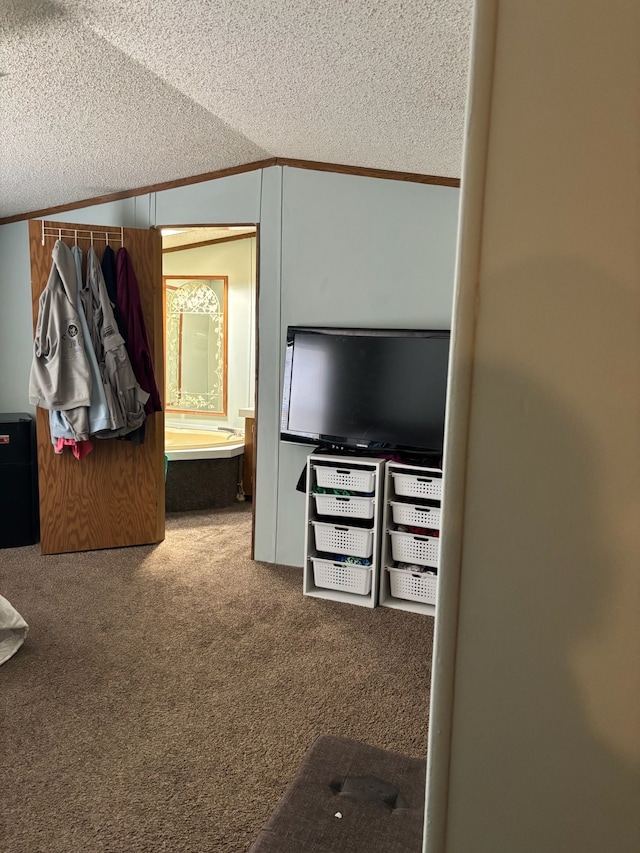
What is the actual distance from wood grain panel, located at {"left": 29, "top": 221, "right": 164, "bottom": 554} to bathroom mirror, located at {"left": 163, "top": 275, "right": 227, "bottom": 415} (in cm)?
208

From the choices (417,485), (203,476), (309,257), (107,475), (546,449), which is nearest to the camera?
(546,449)

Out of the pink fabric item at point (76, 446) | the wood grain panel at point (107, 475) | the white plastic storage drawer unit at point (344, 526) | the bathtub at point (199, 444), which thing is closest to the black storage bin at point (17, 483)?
the wood grain panel at point (107, 475)

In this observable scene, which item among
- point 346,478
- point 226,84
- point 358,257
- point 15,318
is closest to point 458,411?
point 226,84

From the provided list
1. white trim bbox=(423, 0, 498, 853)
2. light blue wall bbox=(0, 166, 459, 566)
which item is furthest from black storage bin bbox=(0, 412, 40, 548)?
white trim bbox=(423, 0, 498, 853)

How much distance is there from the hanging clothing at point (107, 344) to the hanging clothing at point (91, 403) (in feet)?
0.11

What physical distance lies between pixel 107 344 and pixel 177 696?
7.10 ft

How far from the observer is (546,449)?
41cm

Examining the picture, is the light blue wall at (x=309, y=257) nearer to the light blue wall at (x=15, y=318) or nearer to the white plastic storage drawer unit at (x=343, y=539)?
the white plastic storage drawer unit at (x=343, y=539)

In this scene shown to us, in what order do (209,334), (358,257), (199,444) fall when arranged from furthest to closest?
(209,334) → (199,444) → (358,257)

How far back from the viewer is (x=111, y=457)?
413 cm

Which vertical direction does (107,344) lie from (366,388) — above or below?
above

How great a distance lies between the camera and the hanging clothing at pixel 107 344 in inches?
152

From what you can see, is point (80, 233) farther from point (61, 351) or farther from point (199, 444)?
point (199, 444)

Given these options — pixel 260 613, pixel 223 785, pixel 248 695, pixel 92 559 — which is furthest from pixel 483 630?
pixel 92 559
